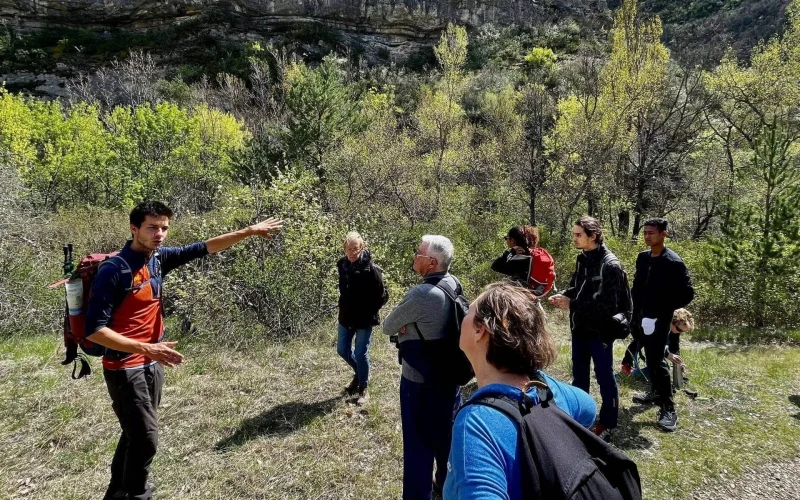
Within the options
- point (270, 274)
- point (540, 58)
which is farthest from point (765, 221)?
point (540, 58)

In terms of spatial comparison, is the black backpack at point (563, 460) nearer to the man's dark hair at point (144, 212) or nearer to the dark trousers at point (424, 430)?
the dark trousers at point (424, 430)

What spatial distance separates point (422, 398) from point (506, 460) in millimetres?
1572

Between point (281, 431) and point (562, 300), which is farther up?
point (562, 300)

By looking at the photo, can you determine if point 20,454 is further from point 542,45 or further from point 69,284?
point 542,45

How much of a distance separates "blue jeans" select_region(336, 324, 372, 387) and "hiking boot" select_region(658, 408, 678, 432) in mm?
3002

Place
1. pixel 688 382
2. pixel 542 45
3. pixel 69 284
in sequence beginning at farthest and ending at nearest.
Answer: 1. pixel 542 45
2. pixel 688 382
3. pixel 69 284

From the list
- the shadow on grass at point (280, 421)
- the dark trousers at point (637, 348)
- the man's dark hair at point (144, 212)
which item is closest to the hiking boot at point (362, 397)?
the shadow on grass at point (280, 421)

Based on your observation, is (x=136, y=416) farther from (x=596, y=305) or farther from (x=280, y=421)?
(x=596, y=305)

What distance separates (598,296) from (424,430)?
5.98 ft

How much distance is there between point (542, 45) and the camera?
49812 mm

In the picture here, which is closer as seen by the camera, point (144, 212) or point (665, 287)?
point (144, 212)

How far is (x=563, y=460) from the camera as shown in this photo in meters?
0.96

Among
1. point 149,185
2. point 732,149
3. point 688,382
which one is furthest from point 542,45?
point 688,382

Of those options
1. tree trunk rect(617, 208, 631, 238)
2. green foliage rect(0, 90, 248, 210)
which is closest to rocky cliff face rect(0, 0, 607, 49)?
green foliage rect(0, 90, 248, 210)
